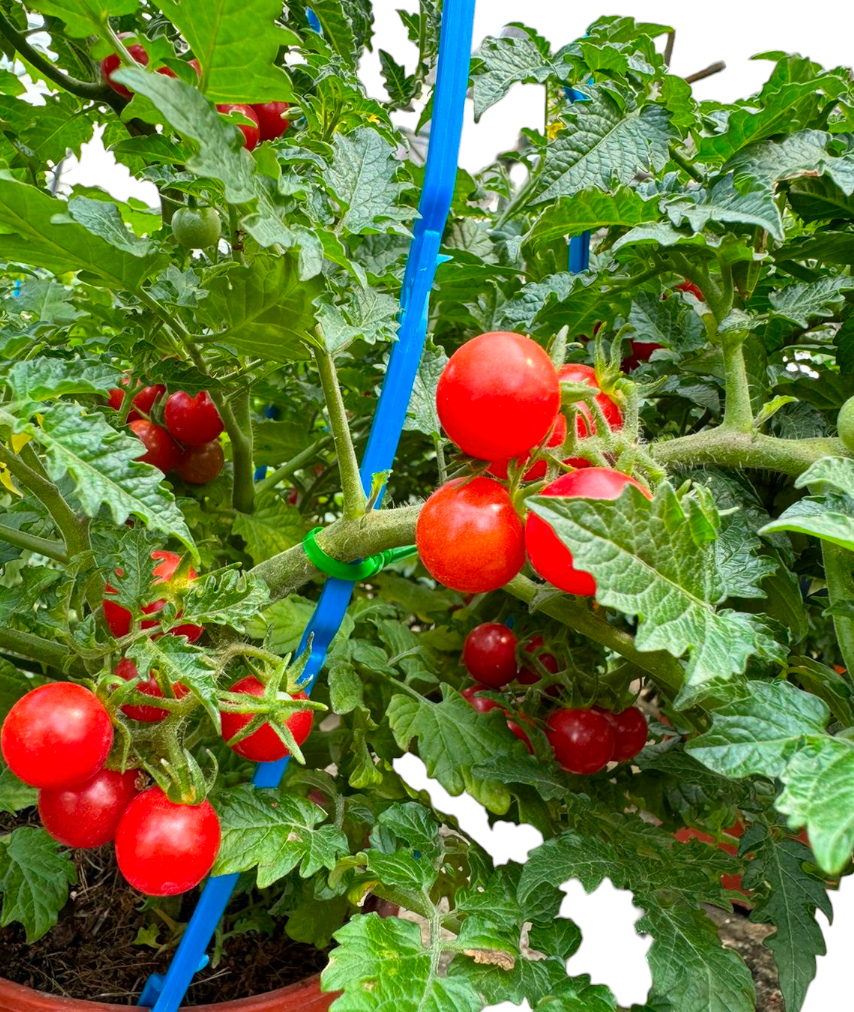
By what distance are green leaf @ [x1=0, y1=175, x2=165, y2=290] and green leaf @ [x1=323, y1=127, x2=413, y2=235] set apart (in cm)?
12

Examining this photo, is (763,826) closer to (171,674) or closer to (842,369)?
(842,369)

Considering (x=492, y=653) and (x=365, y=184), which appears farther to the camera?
(x=492, y=653)

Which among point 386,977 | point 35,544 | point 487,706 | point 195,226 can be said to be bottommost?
point 386,977

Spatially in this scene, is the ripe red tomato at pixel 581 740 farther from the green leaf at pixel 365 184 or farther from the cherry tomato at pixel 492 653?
the green leaf at pixel 365 184

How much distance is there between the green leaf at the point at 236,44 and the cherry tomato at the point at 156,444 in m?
0.36

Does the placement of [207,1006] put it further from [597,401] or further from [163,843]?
[597,401]

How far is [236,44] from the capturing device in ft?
1.46

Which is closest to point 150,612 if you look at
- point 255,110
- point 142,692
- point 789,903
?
point 142,692

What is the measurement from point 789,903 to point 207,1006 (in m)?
0.47

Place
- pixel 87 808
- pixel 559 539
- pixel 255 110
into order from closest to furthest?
pixel 559 539 < pixel 87 808 < pixel 255 110

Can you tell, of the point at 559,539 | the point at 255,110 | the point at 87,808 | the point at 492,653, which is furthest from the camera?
the point at 492,653

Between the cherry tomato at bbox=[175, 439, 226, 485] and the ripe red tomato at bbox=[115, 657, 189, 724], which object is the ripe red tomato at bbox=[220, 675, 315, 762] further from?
the cherry tomato at bbox=[175, 439, 226, 485]

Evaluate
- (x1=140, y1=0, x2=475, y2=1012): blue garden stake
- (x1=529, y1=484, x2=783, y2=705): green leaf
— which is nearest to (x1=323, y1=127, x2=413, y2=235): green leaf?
(x1=140, y1=0, x2=475, y2=1012): blue garden stake

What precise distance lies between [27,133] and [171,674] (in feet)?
1.83
